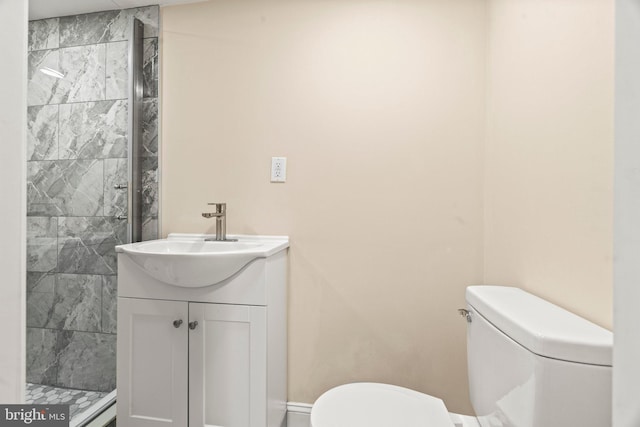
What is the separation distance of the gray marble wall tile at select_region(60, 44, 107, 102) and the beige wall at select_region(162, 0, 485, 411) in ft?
1.15

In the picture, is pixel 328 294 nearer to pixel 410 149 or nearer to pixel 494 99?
pixel 410 149

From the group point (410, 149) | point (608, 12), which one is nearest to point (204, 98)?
point (410, 149)

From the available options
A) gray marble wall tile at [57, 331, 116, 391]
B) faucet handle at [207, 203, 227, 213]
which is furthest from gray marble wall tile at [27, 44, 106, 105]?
gray marble wall tile at [57, 331, 116, 391]

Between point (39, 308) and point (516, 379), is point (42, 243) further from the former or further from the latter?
point (516, 379)

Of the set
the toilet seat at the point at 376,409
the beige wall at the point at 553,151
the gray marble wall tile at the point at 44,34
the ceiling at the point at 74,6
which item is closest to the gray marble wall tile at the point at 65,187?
the gray marble wall tile at the point at 44,34

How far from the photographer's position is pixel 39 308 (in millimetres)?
1223

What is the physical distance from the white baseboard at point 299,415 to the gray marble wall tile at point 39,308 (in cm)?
107

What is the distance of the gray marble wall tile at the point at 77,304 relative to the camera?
130 cm

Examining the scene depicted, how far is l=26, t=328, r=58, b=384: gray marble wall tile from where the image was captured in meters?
1.20

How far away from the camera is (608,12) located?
694 millimetres

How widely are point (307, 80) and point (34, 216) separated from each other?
4.00 feet

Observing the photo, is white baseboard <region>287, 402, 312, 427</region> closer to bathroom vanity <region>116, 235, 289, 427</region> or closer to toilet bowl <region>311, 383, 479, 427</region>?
bathroom vanity <region>116, 235, 289, 427</region>

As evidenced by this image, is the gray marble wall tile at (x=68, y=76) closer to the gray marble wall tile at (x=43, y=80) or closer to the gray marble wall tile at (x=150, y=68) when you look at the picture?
the gray marble wall tile at (x=43, y=80)

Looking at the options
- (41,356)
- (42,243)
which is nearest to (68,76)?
(42,243)
